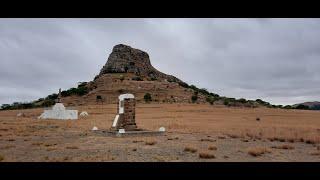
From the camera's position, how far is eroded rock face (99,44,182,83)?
131 metres

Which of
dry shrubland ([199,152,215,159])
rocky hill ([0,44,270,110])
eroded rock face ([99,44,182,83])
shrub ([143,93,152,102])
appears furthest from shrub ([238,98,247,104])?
dry shrubland ([199,152,215,159])

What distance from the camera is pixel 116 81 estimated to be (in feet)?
359

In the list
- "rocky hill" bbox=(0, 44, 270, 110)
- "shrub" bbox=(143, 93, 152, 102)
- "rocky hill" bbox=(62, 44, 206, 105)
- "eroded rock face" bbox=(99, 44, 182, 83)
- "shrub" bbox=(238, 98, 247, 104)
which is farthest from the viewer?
"eroded rock face" bbox=(99, 44, 182, 83)

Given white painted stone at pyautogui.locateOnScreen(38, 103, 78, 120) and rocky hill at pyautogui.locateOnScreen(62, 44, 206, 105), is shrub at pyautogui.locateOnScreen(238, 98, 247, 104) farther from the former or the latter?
white painted stone at pyautogui.locateOnScreen(38, 103, 78, 120)

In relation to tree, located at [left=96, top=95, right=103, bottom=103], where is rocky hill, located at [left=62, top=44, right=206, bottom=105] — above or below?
above

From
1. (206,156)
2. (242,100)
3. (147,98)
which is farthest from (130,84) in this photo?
(206,156)

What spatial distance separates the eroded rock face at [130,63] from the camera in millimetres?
130812

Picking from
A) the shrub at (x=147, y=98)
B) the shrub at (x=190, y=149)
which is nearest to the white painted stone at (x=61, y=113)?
the shrub at (x=190, y=149)

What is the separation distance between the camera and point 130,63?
133125 mm
